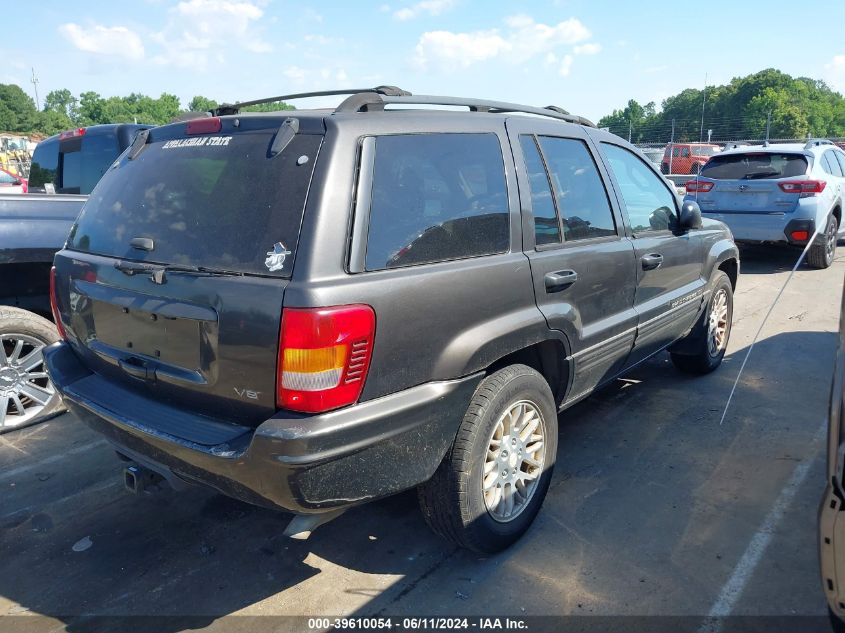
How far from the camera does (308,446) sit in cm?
208

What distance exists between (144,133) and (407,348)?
1.68 m

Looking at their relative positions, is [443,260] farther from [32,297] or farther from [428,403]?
[32,297]

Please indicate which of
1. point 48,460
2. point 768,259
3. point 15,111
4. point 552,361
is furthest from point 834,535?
point 15,111

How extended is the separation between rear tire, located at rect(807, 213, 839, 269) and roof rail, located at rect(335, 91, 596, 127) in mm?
7022

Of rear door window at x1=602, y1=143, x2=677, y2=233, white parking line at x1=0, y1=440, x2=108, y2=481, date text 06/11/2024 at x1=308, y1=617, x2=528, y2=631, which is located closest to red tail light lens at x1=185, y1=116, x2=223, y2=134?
date text 06/11/2024 at x1=308, y1=617, x2=528, y2=631

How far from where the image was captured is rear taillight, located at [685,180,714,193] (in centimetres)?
930

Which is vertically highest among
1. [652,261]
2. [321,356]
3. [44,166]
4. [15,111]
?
[15,111]

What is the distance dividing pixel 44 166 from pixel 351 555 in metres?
5.59

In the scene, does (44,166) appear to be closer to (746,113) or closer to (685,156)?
(685,156)

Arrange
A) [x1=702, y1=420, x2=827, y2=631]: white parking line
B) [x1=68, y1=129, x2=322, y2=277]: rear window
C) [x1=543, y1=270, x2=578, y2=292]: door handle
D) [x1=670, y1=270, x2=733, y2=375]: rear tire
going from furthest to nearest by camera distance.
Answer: [x1=670, y1=270, x2=733, y2=375]: rear tire
[x1=543, y1=270, x2=578, y2=292]: door handle
[x1=702, y1=420, x2=827, y2=631]: white parking line
[x1=68, y1=129, x2=322, y2=277]: rear window

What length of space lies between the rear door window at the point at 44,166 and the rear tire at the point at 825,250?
9545mm

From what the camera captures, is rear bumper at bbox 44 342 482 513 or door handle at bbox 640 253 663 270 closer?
rear bumper at bbox 44 342 482 513

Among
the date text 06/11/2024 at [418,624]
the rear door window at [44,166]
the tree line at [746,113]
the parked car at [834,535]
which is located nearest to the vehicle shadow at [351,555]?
the date text 06/11/2024 at [418,624]

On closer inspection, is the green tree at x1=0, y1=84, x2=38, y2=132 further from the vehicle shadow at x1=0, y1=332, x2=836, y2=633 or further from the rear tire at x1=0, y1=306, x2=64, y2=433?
the vehicle shadow at x1=0, y1=332, x2=836, y2=633
